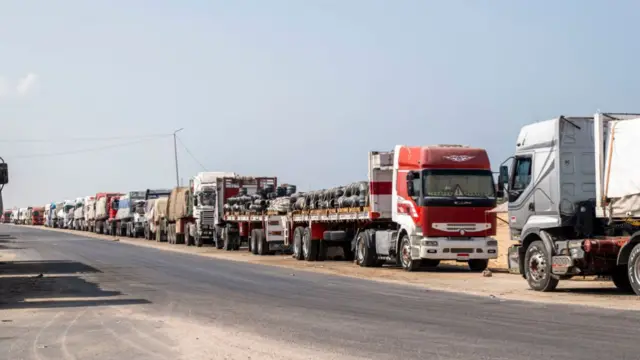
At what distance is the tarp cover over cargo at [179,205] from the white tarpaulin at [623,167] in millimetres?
35278

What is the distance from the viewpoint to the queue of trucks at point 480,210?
17875 millimetres

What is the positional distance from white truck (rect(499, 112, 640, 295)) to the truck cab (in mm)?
4354

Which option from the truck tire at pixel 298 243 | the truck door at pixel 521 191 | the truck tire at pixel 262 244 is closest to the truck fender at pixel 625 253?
the truck door at pixel 521 191

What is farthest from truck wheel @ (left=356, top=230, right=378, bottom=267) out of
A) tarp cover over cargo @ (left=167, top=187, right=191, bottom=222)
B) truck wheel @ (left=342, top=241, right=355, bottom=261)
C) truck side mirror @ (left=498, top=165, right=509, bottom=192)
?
tarp cover over cargo @ (left=167, top=187, right=191, bottom=222)

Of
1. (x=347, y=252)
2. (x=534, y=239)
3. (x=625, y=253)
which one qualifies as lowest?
(x=347, y=252)

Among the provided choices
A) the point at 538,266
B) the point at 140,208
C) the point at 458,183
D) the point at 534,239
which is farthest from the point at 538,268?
the point at 140,208

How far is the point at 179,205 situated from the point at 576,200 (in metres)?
36.6

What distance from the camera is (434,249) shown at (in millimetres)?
25016

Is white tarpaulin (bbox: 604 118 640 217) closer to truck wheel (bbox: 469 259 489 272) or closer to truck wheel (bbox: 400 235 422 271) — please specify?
truck wheel (bbox: 400 235 422 271)

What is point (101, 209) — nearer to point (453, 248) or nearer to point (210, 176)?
point (210, 176)

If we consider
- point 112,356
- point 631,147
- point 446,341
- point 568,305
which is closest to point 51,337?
point 112,356

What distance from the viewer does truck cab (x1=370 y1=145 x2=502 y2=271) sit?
25141 millimetres

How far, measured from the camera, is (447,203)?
25.2 m

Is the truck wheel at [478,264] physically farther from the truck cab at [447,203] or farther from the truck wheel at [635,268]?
the truck wheel at [635,268]
